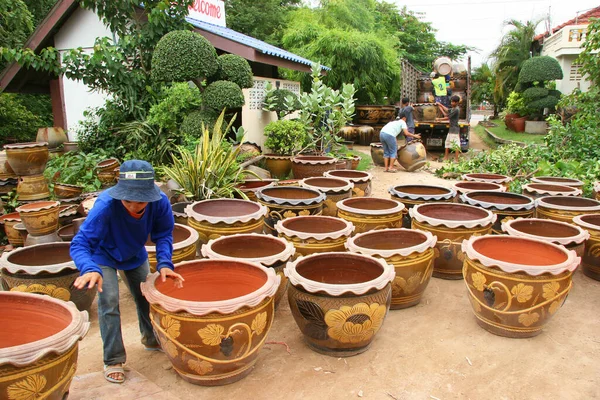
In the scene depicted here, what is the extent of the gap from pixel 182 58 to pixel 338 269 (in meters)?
5.14

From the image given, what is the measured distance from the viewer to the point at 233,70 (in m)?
8.03

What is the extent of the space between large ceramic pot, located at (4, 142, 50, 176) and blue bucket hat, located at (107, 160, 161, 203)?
4376 mm

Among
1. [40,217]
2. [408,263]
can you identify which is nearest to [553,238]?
[408,263]

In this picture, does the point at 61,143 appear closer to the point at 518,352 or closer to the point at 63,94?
the point at 63,94

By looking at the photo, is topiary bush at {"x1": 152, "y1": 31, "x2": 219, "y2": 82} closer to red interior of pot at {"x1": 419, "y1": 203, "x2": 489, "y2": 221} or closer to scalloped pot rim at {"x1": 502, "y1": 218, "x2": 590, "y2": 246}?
red interior of pot at {"x1": 419, "y1": 203, "x2": 489, "y2": 221}

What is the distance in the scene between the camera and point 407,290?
12.3 feet

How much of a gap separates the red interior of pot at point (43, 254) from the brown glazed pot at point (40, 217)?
1.18 m

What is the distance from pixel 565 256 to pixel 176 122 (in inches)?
249

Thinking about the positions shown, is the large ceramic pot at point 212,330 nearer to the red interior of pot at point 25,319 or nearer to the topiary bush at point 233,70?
the red interior of pot at point 25,319

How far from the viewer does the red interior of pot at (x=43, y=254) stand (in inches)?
147

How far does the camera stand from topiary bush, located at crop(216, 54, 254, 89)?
802cm

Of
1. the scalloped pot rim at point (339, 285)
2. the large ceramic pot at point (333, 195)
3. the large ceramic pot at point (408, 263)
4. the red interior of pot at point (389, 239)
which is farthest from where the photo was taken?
the large ceramic pot at point (333, 195)

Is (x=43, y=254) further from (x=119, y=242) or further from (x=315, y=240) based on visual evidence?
(x=315, y=240)

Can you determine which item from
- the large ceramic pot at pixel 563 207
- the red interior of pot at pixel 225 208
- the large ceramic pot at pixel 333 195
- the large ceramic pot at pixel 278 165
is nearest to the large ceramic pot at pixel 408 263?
the red interior of pot at pixel 225 208
